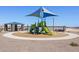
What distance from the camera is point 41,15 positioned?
3293mm

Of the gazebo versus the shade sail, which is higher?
the shade sail

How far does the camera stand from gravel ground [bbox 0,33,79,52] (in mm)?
3221

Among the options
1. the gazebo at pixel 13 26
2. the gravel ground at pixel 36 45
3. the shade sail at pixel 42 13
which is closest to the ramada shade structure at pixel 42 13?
the shade sail at pixel 42 13

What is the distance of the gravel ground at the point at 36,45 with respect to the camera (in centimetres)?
322

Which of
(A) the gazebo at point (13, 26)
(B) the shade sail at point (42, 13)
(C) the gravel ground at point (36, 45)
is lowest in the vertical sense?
(C) the gravel ground at point (36, 45)

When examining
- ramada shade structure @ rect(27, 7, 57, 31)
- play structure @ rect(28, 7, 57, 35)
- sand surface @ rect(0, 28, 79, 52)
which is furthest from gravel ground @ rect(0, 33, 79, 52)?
ramada shade structure @ rect(27, 7, 57, 31)

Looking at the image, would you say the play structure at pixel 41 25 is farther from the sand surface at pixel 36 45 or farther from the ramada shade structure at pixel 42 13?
the sand surface at pixel 36 45

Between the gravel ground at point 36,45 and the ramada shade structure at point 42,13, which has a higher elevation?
the ramada shade structure at point 42,13

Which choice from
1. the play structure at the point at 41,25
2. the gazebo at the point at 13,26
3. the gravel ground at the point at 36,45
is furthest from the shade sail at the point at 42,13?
the gravel ground at the point at 36,45

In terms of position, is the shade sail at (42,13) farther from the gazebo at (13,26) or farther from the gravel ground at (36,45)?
the gravel ground at (36,45)

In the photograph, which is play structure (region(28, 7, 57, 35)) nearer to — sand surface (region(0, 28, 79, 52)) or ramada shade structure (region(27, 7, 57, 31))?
ramada shade structure (region(27, 7, 57, 31))
